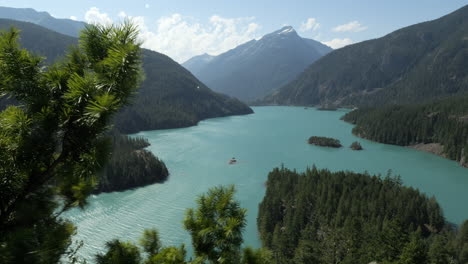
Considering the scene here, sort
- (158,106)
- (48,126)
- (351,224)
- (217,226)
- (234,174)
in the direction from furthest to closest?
(158,106) < (234,174) < (351,224) < (217,226) < (48,126)

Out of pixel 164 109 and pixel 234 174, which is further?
pixel 164 109

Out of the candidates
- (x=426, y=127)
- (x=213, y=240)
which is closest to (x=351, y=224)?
(x=213, y=240)

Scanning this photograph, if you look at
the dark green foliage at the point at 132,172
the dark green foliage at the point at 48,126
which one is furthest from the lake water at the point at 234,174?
the dark green foliage at the point at 48,126

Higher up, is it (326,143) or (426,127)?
(426,127)

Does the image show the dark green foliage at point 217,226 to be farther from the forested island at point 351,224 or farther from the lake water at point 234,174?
the forested island at point 351,224

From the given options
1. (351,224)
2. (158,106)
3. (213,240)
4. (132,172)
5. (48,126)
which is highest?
(158,106)

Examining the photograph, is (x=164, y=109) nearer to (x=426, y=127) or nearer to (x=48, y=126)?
(x=426, y=127)

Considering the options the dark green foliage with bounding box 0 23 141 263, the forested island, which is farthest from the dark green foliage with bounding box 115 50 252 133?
the dark green foliage with bounding box 0 23 141 263
